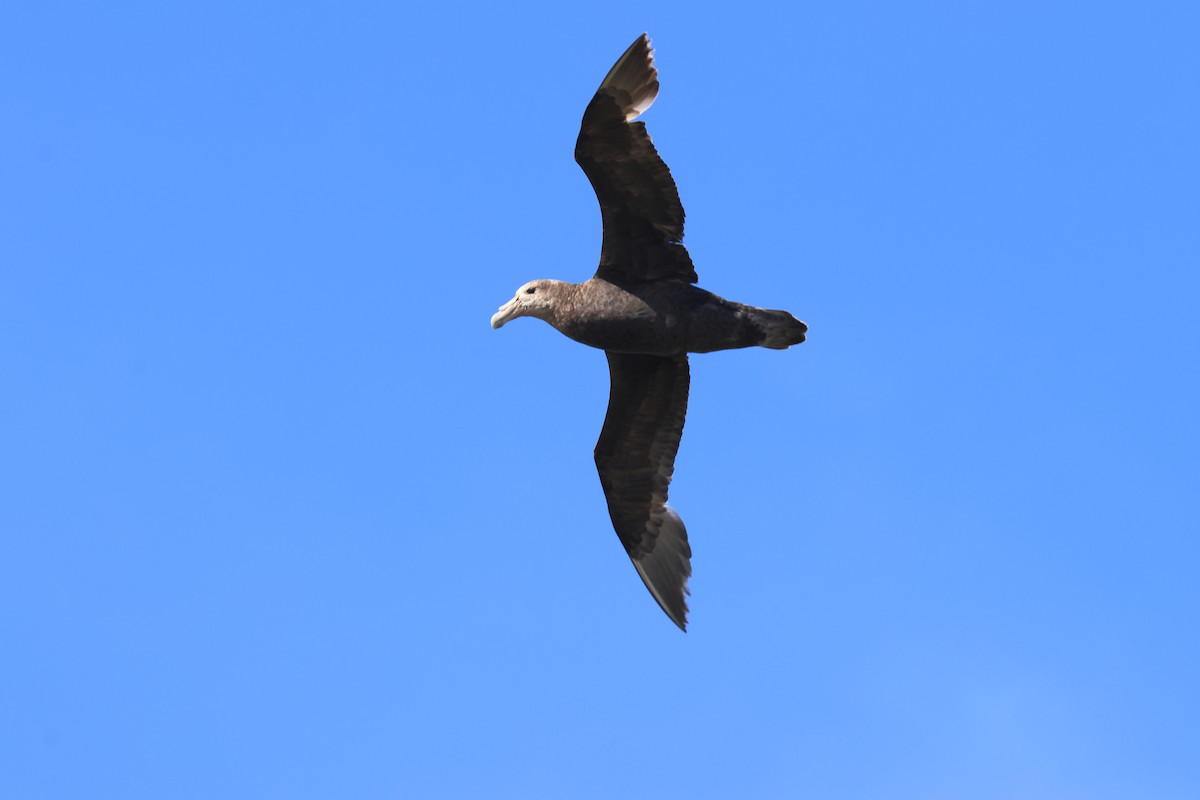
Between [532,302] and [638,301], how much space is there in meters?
1.00

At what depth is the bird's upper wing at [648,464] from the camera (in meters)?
15.9

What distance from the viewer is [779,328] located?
49.2 feet

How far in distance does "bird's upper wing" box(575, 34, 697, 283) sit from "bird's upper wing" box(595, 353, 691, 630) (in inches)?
45.9

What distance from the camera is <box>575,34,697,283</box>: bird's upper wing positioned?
47.0 feet

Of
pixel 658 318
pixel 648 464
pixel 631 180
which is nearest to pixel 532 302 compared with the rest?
pixel 658 318

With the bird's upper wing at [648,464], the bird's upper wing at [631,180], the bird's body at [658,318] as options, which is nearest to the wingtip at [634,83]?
the bird's upper wing at [631,180]

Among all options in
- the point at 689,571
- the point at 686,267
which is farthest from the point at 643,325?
the point at 689,571

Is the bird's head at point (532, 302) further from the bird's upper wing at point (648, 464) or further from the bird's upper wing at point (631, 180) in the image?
the bird's upper wing at point (648, 464)

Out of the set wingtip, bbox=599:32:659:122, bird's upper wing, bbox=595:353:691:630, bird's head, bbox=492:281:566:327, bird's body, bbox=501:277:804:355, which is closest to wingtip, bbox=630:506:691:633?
bird's upper wing, bbox=595:353:691:630

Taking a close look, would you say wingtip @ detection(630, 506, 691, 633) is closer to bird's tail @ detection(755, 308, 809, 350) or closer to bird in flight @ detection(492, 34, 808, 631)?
bird in flight @ detection(492, 34, 808, 631)

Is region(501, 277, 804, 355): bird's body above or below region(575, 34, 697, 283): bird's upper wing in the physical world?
below

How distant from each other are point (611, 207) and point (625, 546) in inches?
135

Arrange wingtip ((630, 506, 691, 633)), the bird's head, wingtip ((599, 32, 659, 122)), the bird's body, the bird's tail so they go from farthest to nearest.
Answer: wingtip ((630, 506, 691, 633)) < the bird's head < the bird's tail < the bird's body < wingtip ((599, 32, 659, 122))

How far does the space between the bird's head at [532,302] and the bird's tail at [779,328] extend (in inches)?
68.8
